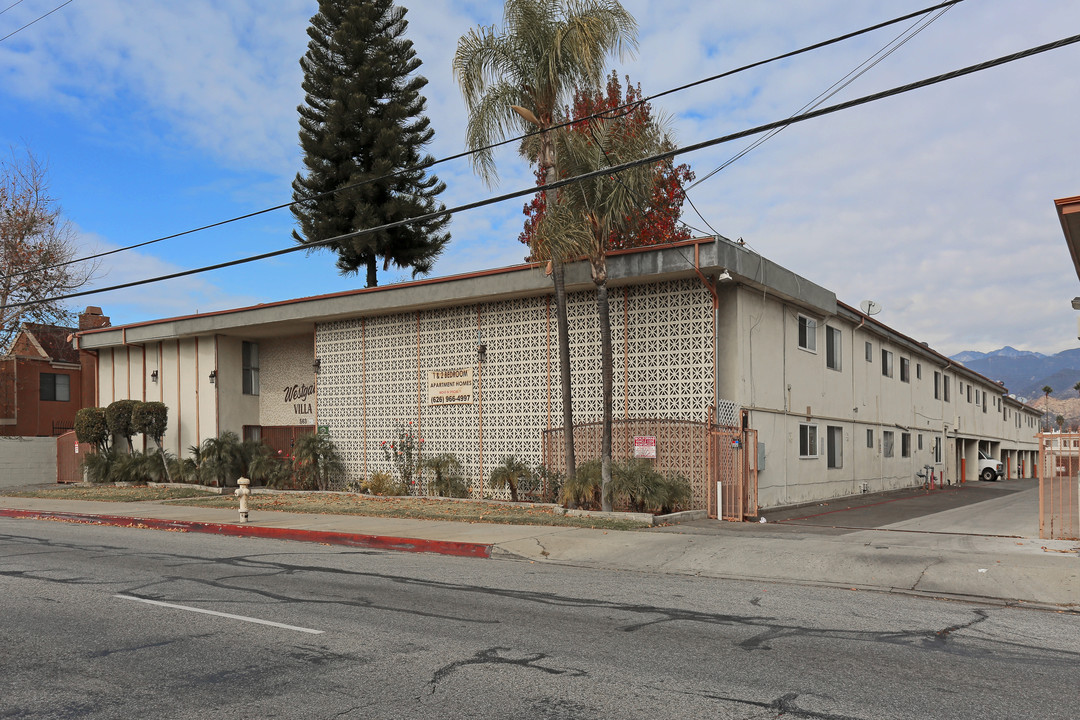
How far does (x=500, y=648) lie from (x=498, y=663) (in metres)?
0.47

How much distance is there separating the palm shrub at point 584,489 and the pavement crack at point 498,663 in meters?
10.6

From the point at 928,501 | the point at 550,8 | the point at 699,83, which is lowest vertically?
the point at 928,501

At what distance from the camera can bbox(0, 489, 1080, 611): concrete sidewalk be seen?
10.4 m

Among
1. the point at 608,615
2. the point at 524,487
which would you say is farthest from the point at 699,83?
the point at 524,487

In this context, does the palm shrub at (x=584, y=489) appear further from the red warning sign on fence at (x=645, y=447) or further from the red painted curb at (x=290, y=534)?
the red painted curb at (x=290, y=534)

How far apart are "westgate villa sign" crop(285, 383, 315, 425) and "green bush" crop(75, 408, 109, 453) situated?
6520 mm

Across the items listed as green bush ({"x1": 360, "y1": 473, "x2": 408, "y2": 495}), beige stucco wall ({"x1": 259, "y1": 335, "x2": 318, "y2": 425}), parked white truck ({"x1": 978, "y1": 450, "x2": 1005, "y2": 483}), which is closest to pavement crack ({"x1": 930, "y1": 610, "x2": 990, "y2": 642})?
green bush ({"x1": 360, "y1": 473, "x2": 408, "y2": 495})

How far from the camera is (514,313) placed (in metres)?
21.2

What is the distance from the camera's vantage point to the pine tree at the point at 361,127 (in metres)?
40.3

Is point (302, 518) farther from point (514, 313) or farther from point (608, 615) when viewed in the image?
point (608, 615)

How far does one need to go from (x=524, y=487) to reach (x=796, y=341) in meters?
7.66

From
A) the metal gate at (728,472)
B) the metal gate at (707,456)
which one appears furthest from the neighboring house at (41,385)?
the metal gate at (728,472)

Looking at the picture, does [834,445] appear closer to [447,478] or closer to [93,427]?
[447,478]

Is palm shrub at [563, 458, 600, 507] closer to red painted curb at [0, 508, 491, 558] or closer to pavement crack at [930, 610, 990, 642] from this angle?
red painted curb at [0, 508, 491, 558]
